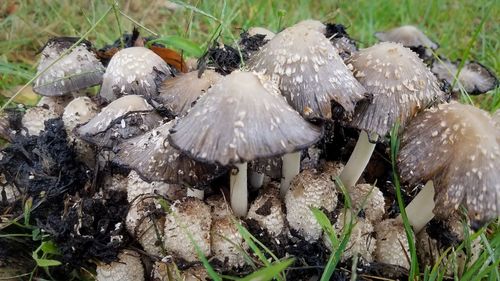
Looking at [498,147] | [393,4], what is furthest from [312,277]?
[393,4]

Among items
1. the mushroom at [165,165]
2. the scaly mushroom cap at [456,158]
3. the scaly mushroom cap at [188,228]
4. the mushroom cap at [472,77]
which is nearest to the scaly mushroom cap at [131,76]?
the mushroom at [165,165]

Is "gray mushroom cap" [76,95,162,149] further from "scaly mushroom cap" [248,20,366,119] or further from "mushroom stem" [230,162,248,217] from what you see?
"scaly mushroom cap" [248,20,366,119]

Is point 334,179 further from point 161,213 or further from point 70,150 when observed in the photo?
point 70,150

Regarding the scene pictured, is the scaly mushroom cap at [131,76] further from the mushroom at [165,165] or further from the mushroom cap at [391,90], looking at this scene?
the mushroom cap at [391,90]

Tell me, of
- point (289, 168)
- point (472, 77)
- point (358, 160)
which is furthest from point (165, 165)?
point (472, 77)

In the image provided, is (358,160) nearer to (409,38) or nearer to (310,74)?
(310,74)

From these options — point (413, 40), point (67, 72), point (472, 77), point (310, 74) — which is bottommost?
point (472, 77)

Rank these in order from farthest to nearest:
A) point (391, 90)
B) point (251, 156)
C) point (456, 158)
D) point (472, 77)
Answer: point (472, 77), point (391, 90), point (456, 158), point (251, 156)
